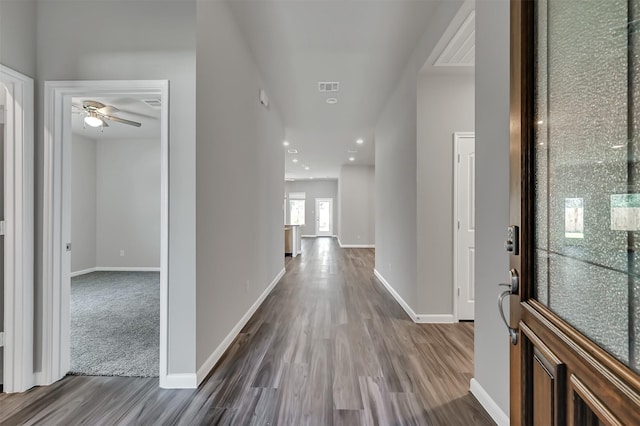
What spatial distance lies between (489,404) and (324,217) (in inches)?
504

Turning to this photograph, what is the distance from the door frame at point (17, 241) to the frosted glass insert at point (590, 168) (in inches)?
111

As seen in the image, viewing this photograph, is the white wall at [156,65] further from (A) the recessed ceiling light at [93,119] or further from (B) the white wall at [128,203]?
(B) the white wall at [128,203]

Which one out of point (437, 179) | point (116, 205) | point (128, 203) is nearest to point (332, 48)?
point (437, 179)

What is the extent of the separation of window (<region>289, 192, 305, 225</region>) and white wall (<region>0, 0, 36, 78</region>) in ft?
40.5

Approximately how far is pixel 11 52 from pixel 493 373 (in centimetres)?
358

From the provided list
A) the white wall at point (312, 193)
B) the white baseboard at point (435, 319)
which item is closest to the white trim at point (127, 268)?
the white baseboard at point (435, 319)

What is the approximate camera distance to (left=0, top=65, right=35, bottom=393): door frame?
1870 mm

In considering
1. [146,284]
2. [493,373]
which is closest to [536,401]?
[493,373]

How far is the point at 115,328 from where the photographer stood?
2943mm

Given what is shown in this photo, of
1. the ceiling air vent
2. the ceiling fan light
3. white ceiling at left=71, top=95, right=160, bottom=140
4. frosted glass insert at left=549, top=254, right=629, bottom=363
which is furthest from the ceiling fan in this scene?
frosted glass insert at left=549, top=254, right=629, bottom=363

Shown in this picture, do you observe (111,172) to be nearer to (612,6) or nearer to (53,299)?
(53,299)

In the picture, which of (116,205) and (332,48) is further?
(116,205)

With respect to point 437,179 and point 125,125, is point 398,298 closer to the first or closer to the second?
point 437,179

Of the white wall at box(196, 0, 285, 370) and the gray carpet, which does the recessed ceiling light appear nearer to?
the white wall at box(196, 0, 285, 370)
